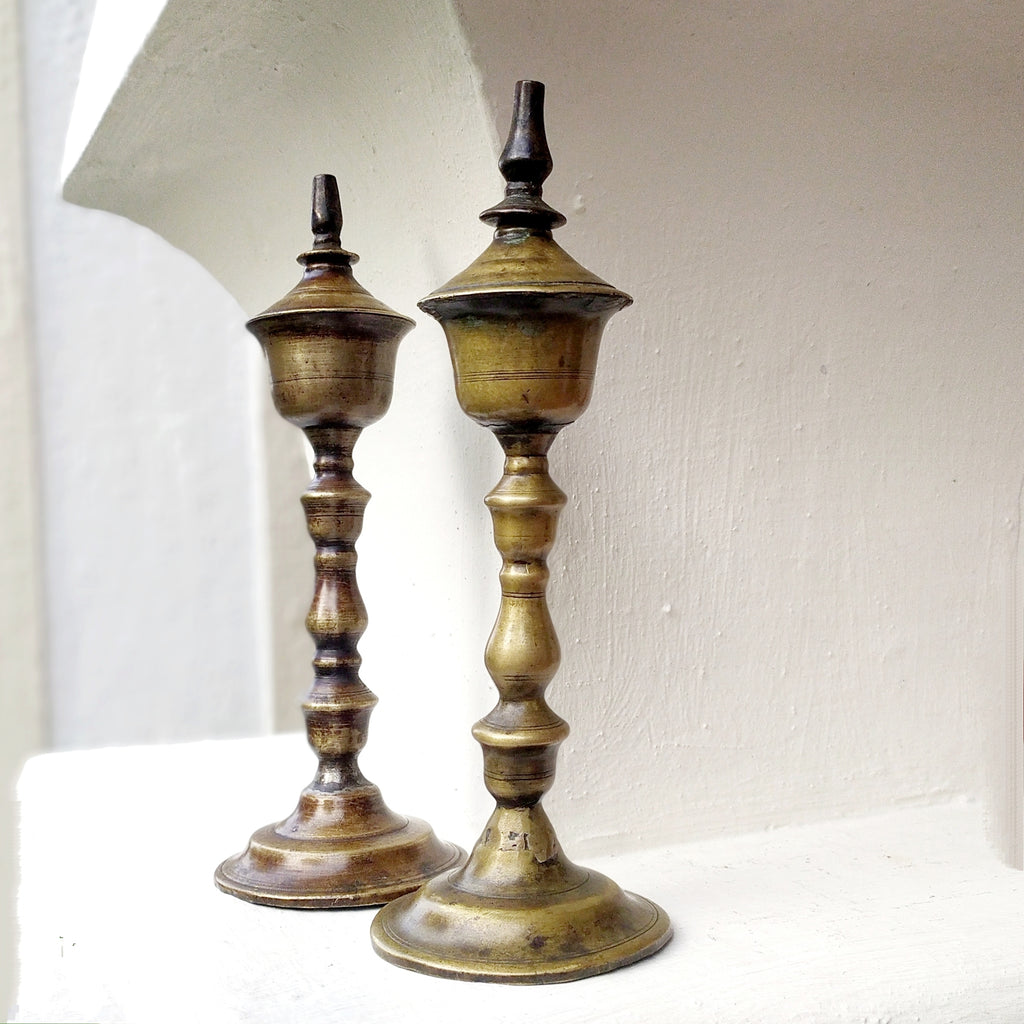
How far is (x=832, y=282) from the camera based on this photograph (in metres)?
0.96

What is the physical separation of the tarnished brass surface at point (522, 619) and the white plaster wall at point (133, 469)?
195 centimetres

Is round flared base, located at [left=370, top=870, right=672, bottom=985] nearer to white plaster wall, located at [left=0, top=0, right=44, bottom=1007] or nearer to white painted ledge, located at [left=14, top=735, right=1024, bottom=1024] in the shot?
white painted ledge, located at [left=14, top=735, right=1024, bottom=1024]

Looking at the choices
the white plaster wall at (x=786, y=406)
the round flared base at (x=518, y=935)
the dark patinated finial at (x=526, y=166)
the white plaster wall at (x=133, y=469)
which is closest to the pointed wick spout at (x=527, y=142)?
the dark patinated finial at (x=526, y=166)

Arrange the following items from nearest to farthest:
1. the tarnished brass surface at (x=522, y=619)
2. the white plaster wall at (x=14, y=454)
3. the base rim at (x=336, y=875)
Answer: the tarnished brass surface at (x=522, y=619) → the base rim at (x=336, y=875) → the white plaster wall at (x=14, y=454)

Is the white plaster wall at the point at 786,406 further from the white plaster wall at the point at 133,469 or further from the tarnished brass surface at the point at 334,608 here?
the white plaster wall at the point at 133,469

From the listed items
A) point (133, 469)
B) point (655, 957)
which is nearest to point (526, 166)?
point (655, 957)

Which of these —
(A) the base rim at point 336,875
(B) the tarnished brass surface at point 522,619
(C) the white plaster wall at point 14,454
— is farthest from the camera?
(C) the white plaster wall at point 14,454

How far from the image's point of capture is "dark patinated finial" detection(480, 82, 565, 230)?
27.3 inches

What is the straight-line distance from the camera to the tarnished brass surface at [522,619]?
2.21 feet

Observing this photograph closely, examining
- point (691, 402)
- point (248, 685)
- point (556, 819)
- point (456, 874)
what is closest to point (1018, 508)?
point (691, 402)

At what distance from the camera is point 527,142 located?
27.4 inches

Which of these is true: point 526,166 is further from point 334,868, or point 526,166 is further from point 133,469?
point 133,469

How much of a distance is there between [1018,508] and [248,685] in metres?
1.90

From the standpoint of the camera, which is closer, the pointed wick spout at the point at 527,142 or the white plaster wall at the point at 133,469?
the pointed wick spout at the point at 527,142
